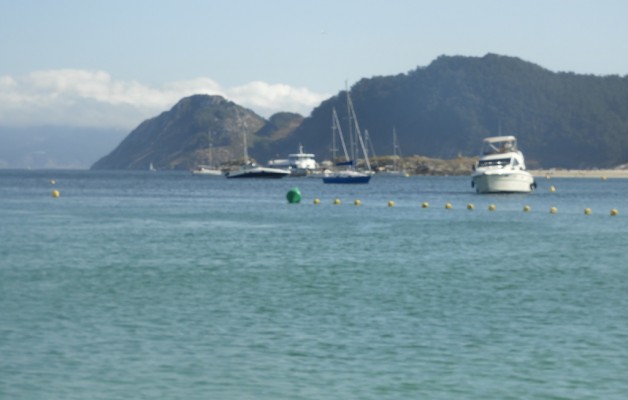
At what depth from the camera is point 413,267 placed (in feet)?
135

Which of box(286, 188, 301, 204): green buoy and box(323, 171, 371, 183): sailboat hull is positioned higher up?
box(323, 171, 371, 183): sailboat hull

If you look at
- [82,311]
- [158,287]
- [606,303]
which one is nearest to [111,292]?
[158,287]

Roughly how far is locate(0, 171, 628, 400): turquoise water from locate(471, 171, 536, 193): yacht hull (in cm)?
4729

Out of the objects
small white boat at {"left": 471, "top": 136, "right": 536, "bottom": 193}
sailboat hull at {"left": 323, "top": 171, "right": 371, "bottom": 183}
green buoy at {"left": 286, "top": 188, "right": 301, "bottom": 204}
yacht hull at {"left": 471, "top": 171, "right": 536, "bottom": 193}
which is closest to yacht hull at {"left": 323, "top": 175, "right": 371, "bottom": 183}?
sailboat hull at {"left": 323, "top": 171, "right": 371, "bottom": 183}

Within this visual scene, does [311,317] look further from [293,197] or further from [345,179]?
[345,179]

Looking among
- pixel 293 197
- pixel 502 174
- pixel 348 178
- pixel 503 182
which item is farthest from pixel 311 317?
pixel 348 178

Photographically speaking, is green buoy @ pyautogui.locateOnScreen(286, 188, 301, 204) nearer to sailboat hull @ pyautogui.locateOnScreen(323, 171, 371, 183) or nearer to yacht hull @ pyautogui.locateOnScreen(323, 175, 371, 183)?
sailboat hull @ pyautogui.locateOnScreen(323, 171, 371, 183)

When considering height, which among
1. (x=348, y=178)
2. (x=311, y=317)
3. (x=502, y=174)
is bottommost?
(x=311, y=317)

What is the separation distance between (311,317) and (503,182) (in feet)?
262

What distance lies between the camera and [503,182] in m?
106

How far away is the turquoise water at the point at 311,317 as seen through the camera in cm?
2055

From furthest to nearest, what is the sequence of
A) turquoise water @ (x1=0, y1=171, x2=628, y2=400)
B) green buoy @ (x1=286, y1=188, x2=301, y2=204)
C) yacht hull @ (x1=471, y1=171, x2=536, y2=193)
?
1. yacht hull @ (x1=471, y1=171, x2=536, y2=193)
2. green buoy @ (x1=286, y1=188, x2=301, y2=204)
3. turquoise water @ (x1=0, y1=171, x2=628, y2=400)

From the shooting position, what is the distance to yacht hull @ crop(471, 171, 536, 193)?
105 meters

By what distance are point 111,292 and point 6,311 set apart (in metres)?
4.77
